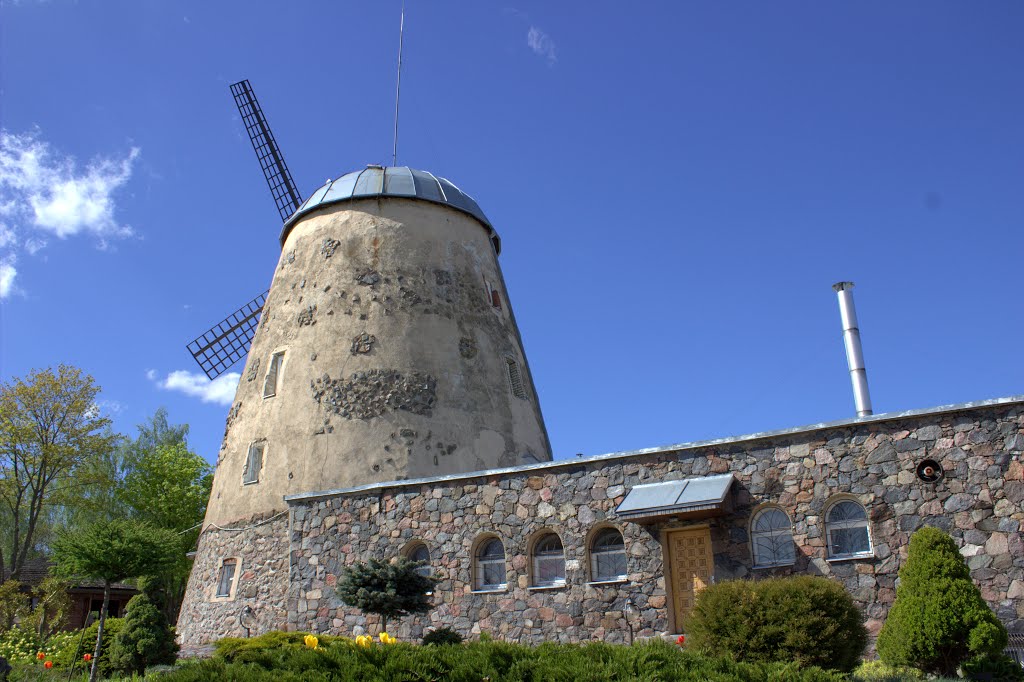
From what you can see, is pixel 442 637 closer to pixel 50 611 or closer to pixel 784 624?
pixel 784 624

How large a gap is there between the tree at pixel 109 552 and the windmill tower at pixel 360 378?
4288 mm

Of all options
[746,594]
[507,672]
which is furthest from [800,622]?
[507,672]

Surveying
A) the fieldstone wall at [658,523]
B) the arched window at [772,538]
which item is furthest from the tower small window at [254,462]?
the arched window at [772,538]

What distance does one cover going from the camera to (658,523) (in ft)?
45.4

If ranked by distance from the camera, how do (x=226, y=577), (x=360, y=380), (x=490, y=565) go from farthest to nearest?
(x=360, y=380)
(x=226, y=577)
(x=490, y=565)

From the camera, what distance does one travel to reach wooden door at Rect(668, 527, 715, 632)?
13453mm

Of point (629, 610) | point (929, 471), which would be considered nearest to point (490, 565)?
point (629, 610)

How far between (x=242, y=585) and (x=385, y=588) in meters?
6.64

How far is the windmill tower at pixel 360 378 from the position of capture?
1973 cm

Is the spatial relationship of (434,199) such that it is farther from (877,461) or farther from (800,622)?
(800,622)

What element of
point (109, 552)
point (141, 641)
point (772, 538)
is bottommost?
point (141, 641)

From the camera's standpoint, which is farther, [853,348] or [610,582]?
[853,348]

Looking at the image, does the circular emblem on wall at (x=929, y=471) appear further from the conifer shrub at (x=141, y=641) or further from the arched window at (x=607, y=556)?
the conifer shrub at (x=141, y=641)

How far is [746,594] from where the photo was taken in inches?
382
